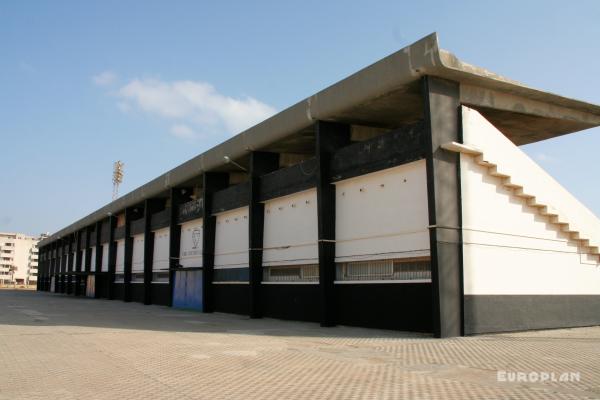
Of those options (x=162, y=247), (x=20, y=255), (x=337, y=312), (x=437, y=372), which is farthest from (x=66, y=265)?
(x=20, y=255)

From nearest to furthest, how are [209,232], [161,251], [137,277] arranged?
[209,232]
[161,251]
[137,277]

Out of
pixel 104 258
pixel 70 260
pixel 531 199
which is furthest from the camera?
pixel 70 260

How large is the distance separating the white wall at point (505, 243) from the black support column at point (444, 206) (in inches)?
12.9

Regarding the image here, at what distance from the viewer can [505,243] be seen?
1722 centimetres

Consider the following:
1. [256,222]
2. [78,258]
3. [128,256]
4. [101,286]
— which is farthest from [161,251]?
[78,258]

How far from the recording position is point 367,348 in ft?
44.1

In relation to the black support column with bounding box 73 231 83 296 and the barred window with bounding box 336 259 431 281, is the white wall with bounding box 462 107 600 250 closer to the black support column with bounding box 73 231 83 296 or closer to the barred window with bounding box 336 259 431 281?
the barred window with bounding box 336 259 431 281

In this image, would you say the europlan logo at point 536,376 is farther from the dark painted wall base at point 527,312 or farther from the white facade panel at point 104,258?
the white facade panel at point 104,258

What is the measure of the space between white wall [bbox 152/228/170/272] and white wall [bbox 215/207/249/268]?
8.02m

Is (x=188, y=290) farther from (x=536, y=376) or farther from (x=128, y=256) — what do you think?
(x=536, y=376)

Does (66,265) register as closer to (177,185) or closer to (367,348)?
(177,185)

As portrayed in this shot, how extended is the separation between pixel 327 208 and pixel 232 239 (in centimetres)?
908

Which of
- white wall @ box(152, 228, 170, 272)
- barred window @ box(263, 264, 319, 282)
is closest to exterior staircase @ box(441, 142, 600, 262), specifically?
barred window @ box(263, 264, 319, 282)

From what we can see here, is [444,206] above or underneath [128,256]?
above
